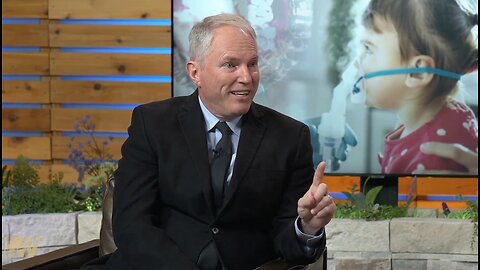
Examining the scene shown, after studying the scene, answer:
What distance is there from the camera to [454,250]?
13.3ft

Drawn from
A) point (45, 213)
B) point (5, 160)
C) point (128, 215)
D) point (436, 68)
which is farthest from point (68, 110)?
point (128, 215)

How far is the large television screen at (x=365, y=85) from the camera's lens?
445 centimetres

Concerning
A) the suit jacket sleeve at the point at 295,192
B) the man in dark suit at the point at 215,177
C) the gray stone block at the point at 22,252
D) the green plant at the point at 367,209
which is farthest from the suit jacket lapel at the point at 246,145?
the gray stone block at the point at 22,252

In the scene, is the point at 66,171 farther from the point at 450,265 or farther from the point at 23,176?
the point at 450,265

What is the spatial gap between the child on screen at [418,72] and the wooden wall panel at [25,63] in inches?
78.9

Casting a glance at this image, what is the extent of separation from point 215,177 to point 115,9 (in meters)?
2.86

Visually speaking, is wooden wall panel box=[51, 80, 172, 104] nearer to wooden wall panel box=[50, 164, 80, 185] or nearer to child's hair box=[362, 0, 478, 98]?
wooden wall panel box=[50, 164, 80, 185]

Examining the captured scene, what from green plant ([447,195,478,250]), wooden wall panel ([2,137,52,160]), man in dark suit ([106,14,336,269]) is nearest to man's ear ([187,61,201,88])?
man in dark suit ([106,14,336,269])

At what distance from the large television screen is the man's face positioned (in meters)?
2.14

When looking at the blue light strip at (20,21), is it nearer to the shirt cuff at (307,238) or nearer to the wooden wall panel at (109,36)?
the wooden wall panel at (109,36)

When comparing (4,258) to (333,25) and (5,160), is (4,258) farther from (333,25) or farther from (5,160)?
(333,25)

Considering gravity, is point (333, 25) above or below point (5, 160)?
above

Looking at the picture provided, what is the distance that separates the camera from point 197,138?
2510 millimetres

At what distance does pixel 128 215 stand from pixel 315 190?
0.60 metres
